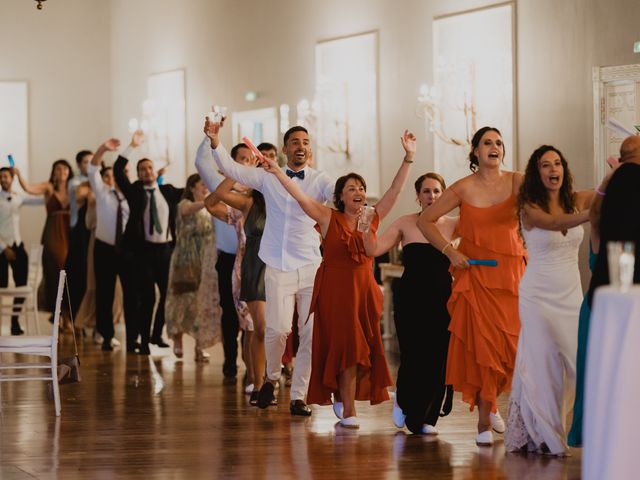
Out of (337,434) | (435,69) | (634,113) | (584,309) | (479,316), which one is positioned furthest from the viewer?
(435,69)

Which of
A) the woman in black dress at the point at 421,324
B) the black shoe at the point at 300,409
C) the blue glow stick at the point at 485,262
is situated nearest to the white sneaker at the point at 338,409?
the black shoe at the point at 300,409

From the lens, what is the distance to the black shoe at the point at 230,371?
922 cm

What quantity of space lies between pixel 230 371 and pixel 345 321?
8.80ft

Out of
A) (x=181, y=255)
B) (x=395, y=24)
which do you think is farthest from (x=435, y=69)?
(x=181, y=255)

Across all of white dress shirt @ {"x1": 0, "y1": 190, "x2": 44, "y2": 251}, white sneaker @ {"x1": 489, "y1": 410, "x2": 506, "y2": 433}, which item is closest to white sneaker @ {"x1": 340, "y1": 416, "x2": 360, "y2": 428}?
white sneaker @ {"x1": 489, "y1": 410, "x2": 506, "y2": 433}

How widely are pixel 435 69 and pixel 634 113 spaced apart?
237cm

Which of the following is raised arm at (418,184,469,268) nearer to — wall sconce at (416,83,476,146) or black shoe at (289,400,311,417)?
black shoe at (289,400,311,417)

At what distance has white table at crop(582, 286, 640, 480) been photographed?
3.75m

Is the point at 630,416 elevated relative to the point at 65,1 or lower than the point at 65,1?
lower

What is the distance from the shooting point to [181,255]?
10203mm

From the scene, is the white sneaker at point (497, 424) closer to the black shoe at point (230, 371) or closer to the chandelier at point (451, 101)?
the black shoe at point (230, 371)

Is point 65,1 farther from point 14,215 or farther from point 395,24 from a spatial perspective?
point 395,24

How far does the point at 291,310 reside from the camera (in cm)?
729

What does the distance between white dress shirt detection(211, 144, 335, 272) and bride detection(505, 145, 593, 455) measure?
71.4 inches
